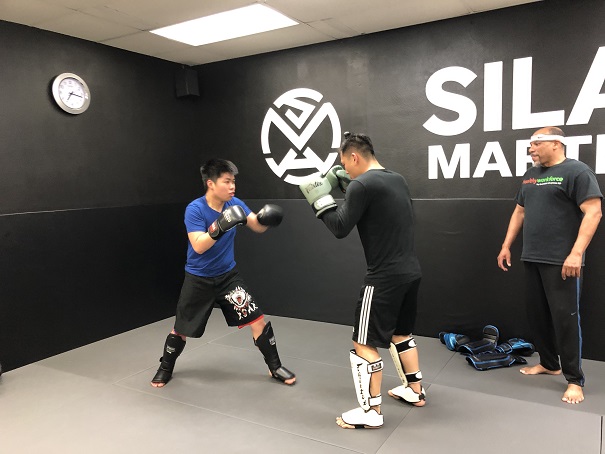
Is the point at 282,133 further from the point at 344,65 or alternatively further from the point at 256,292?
the point at 256,292

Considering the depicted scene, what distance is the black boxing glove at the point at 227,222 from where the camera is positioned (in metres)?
2.40

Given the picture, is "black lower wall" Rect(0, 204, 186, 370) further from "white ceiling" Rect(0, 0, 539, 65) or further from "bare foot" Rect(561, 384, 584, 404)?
"bare foot" Rect(561, 384, 584, 404)

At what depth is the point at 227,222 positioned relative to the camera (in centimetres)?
241

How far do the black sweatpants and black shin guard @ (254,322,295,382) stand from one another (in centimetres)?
147

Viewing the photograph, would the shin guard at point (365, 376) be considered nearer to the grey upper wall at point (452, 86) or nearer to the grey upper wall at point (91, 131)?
the grey upper wall at point (452, 86)

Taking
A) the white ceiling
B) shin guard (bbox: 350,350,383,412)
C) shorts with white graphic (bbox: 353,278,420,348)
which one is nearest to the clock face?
the white ceiling

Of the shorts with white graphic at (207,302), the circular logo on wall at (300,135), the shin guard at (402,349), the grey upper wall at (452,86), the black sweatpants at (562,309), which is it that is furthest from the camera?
the circular logo on wall at (300,135)

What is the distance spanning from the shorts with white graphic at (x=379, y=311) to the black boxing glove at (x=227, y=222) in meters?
0.73

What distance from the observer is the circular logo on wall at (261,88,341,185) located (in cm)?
379

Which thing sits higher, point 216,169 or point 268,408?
point 216,169

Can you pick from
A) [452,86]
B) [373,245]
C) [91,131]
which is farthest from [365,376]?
[91,131]

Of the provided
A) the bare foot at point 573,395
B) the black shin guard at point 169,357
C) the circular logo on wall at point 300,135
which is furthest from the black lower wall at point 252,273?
the black shin guard at point 169,357

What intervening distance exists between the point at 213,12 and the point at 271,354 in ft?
7.01

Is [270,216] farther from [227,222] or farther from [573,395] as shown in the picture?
[573,395]
